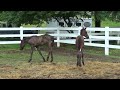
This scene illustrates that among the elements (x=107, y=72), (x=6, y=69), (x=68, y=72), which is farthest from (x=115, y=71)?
(x=6, y=69)

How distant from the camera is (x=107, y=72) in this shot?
363 inches
